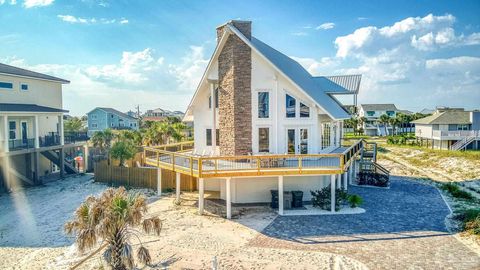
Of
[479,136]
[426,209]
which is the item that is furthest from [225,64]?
[479,136]

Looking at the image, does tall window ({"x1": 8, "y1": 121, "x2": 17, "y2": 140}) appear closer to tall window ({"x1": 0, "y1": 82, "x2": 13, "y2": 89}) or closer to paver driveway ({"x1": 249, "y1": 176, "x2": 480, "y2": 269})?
tall window ({"x1": 0, "y1": 82, "x2": 13, "y2": 89})

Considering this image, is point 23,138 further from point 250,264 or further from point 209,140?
point 250,264

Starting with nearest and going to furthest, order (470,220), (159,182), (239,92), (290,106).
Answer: (470,220), (239,92), (290,106), (159,182)

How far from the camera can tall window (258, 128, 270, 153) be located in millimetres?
20047

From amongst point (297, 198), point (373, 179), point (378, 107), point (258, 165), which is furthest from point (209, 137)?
point (378, 107)

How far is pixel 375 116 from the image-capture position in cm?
8719

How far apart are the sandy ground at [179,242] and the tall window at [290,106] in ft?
18.5

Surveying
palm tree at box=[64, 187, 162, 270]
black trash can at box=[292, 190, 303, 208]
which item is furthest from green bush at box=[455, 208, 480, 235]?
palm tree at box=[64, 187, 162, 270]

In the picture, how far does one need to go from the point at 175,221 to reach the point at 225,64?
31.1 feet

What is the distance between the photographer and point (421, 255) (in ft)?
40.0

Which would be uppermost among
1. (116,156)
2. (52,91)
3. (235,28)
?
(235,28)

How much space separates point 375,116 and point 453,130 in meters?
37.2

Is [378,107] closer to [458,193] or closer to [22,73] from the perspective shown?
[458,193]

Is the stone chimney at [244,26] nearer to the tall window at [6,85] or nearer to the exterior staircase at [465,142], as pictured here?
the tall window at [6,85]
